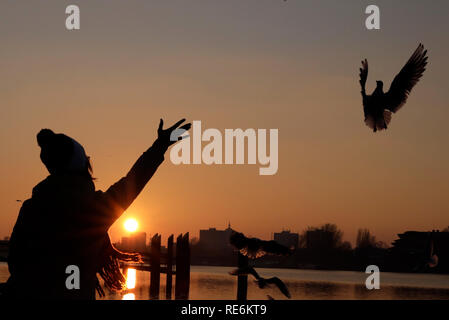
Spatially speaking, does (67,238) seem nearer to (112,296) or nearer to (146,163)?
(146,163)

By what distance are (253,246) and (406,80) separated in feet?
31.7

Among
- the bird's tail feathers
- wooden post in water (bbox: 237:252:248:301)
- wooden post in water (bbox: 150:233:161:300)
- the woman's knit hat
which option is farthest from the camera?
wooden post in water (bbox: 150:233:161:300)

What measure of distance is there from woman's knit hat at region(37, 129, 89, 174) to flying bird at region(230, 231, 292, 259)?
5.29 metres

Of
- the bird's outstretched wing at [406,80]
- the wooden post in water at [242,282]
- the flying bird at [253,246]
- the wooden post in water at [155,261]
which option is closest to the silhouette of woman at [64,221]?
the wooden post in water at [242,282]

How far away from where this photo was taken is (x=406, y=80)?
17.8 m

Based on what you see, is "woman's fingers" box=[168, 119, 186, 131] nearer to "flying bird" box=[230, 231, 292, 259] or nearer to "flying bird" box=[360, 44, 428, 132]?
"flying bird" box=[230, 231, 292, 259]

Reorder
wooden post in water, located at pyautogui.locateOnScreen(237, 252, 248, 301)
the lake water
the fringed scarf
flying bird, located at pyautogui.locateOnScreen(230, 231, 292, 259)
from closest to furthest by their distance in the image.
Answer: the fringed scarf < wooden post in water, located at pyautogui.locateOnScreen(237, 252, 248, 301) < flying bird, located at pyautogui.locateOnScreen(230, 231, 292, 259) < the lake water

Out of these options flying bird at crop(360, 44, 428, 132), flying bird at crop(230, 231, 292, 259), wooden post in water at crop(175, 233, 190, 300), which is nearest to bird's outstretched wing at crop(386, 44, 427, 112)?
flying bird at crop(360, 44, 428, 132)

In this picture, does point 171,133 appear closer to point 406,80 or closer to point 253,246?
point 253,246

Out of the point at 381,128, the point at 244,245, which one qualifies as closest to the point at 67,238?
the point at 244,245

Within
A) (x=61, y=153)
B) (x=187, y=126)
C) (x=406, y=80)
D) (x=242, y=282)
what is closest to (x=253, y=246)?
(x=242, y=282)

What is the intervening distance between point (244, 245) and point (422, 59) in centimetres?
1056

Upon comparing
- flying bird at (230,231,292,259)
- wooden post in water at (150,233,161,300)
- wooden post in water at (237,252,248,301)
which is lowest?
wooden post in water at (150,233,161,300)

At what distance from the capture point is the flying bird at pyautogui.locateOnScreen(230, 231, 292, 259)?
8937 mm
